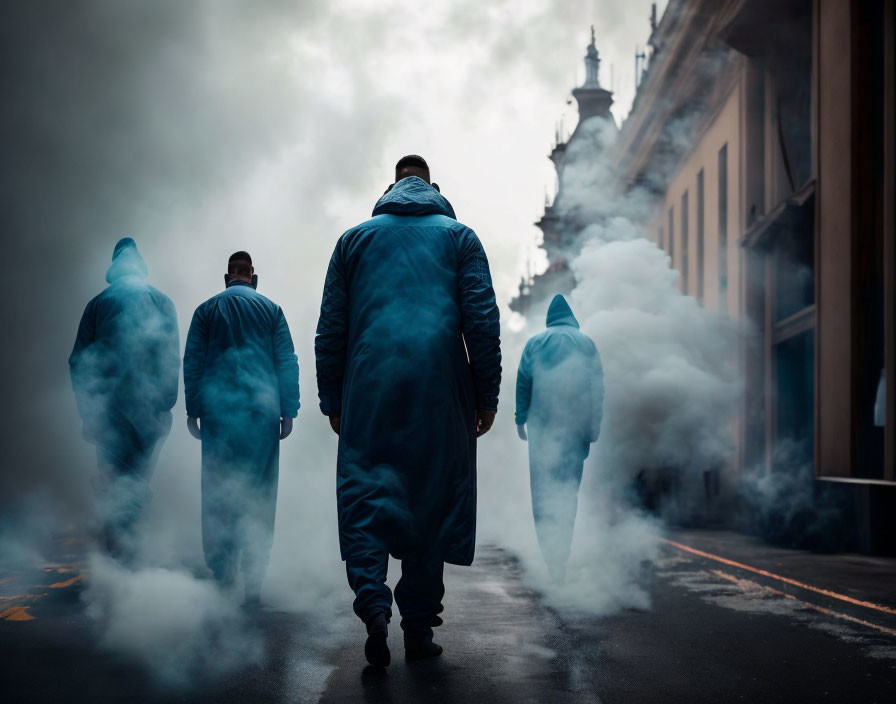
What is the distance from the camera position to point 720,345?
1486cm

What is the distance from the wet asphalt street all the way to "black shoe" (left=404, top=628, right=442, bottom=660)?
5 cm

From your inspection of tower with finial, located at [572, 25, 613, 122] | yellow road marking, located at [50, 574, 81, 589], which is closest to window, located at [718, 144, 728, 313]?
yellow road marking, located at [50, 574, 81, 589]

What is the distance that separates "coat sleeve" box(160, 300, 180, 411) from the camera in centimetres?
636

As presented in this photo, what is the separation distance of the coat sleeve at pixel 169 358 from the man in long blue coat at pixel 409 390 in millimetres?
2196

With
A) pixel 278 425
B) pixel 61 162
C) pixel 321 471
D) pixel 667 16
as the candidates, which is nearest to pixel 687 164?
pixel 667 16

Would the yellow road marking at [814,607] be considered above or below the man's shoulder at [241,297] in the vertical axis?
below

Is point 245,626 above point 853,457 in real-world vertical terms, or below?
below

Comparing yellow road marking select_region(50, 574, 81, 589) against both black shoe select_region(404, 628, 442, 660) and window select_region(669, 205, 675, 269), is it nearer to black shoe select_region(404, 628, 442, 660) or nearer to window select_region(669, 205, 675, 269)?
black shoe select_region(404, 628, 442, 660)

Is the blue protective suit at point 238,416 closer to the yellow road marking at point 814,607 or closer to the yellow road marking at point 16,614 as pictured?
the yellow road marking at point 16,614

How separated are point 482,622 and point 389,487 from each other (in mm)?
1249

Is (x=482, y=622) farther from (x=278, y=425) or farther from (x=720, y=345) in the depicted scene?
(x=720, y=345)

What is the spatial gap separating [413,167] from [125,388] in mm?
2437

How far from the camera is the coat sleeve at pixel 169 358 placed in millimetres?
6355

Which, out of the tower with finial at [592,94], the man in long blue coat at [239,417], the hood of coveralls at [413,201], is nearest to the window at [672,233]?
the man in long blue coat at [239,417]
